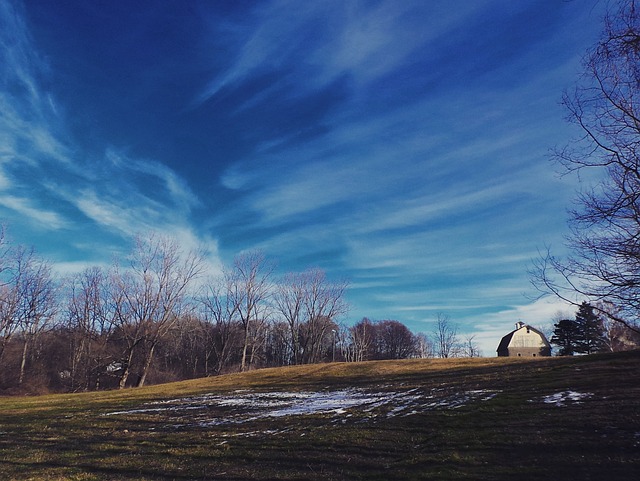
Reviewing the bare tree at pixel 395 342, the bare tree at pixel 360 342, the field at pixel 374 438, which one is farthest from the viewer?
Answer: the bare tree at pixel 395 342

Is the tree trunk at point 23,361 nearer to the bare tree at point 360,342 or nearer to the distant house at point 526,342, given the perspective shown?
the bare tree at point 360,342

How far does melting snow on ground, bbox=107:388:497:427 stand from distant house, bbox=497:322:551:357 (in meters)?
59.4

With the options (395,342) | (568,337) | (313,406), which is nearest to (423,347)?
(395,342)

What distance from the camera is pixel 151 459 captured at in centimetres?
880

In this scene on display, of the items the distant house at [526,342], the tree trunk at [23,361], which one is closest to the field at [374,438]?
the tree trunk at [23,361]

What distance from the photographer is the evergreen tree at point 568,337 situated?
48.7m

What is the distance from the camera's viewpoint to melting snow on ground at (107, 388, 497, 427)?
1373 cm

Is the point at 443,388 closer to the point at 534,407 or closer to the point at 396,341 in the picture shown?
the point at 534,407

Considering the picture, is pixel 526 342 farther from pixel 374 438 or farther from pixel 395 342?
pixel 374 438

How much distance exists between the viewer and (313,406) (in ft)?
54.1

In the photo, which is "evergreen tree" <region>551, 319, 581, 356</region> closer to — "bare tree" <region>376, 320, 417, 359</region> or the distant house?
the distant house

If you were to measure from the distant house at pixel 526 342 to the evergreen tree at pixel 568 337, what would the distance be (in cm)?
1782

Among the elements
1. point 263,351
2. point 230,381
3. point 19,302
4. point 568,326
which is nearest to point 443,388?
point 230,381

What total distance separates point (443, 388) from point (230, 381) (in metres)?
21.3
